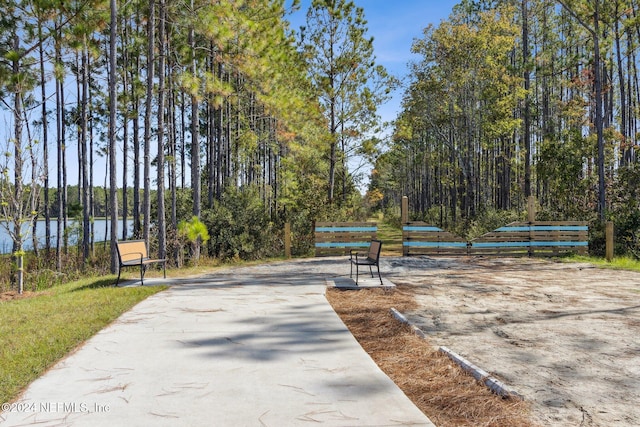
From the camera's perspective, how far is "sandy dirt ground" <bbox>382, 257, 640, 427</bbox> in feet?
11.8

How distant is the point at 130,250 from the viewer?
9.40m

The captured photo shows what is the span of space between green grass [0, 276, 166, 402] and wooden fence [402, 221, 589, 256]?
10.6 meters

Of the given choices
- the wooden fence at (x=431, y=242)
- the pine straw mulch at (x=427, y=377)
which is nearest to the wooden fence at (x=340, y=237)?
the wooden fence at (x=431, y=242)

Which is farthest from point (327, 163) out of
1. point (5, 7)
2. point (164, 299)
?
point (164, 299)

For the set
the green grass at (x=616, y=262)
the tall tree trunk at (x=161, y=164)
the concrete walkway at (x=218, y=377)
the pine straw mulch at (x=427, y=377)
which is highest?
the tall tree trunk at (x=161, y=164)

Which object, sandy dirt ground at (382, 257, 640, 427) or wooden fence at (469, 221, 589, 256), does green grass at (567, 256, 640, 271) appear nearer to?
wooden fence at (469, 221, 589, 256)

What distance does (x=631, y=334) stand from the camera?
563 centimetres

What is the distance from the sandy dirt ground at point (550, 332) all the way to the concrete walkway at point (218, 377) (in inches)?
53.2

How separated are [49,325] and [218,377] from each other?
3361mm

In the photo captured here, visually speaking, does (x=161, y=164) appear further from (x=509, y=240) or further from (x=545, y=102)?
(x=545, y=102)

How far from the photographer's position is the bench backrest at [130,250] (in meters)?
9.02

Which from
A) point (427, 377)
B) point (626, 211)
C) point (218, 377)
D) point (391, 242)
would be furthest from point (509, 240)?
point (218, 377)

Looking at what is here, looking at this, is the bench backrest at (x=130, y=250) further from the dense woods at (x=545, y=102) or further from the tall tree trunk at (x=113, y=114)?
the dense woods at (x=545, y=102)

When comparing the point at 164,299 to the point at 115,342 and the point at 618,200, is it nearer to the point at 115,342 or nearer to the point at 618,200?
the point at 115,342
